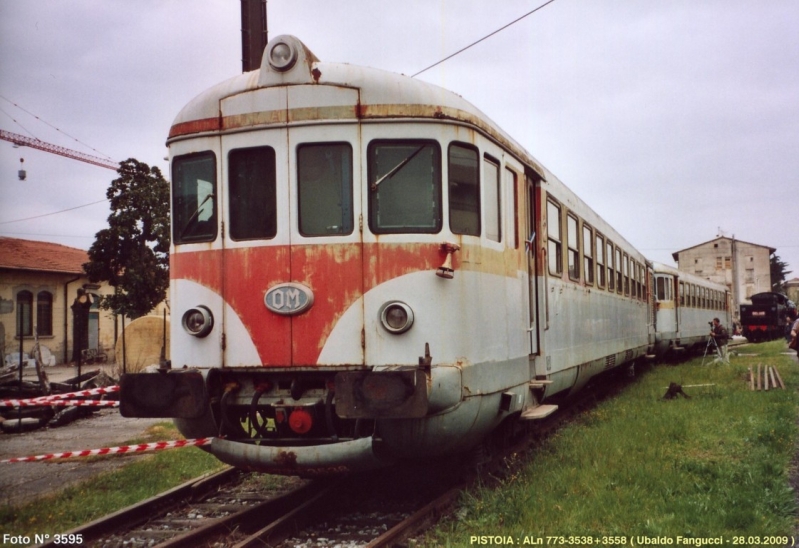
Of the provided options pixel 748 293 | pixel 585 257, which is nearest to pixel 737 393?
pixel 585 257

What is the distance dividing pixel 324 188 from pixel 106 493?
11.5 feet

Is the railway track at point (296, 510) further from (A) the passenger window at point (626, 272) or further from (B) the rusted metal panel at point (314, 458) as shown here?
(A) the passenger window at point (626, 272)

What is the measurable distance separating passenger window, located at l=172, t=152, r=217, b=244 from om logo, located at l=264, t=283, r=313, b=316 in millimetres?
731

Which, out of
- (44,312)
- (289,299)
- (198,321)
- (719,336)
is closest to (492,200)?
(289,299)

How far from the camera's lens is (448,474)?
661 centimetres

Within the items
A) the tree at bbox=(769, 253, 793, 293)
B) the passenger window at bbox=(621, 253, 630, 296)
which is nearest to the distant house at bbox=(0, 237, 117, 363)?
the passenger window at bbox=(621, 253, 630, 296)

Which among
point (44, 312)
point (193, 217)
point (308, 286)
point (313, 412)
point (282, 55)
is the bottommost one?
point (313, 412)

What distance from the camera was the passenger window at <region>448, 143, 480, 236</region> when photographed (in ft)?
A: 18.6

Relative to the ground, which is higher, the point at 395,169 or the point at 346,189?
the point at 395,169

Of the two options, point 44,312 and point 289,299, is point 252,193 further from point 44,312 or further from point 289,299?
point 44,312

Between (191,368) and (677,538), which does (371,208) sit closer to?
(191,368)

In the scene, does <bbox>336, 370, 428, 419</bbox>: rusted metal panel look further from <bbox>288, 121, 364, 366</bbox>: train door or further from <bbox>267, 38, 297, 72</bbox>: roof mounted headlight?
<bbox>267, 38, 297, 72</bbox>: roof mounted headlight

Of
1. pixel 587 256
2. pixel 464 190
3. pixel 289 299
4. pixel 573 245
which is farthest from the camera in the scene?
pixel 587 256

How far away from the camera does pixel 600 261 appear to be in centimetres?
1173
